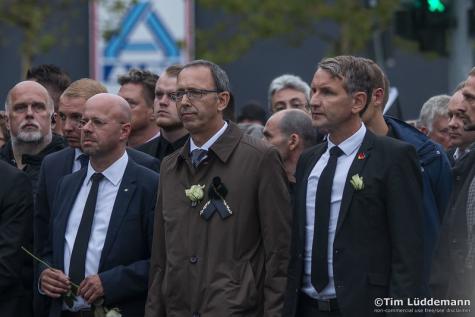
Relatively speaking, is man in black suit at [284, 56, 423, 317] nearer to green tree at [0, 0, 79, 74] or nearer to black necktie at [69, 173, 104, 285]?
black necktie at [69, 173, 104, 285]

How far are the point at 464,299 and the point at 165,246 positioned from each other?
6.57 ft

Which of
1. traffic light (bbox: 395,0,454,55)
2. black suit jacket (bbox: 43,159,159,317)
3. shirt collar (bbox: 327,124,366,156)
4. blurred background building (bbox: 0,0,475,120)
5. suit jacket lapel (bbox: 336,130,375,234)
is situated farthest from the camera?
blurred background building (bbox: 0,0,475,120)

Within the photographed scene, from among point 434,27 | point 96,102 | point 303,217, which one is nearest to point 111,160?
point 96,102

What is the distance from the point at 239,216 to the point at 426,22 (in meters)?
8.82

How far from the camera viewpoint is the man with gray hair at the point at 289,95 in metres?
12.0

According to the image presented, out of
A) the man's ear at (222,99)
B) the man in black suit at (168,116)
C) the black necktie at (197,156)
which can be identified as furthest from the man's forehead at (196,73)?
the man in black suit at (168,116)

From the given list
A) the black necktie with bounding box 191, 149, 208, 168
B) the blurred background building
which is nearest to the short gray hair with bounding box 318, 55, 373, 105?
the black necktie with bounding box 191, 149, 208, 168

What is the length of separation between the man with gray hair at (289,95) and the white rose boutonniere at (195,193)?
424 centimetres

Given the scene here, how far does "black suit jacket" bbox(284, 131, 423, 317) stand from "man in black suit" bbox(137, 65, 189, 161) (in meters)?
2.68

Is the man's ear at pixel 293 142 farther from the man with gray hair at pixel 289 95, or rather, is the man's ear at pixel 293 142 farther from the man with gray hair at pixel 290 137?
the man with gray hair at pixel 289 95

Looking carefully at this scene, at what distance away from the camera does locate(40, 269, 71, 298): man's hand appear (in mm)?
8234

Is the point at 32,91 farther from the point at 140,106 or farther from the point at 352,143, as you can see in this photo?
the point at 352,143

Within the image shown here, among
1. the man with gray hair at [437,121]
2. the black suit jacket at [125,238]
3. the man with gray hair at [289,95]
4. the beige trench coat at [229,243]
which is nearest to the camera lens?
the beige trench coat at [229,243]

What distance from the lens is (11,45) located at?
29.2 metres
